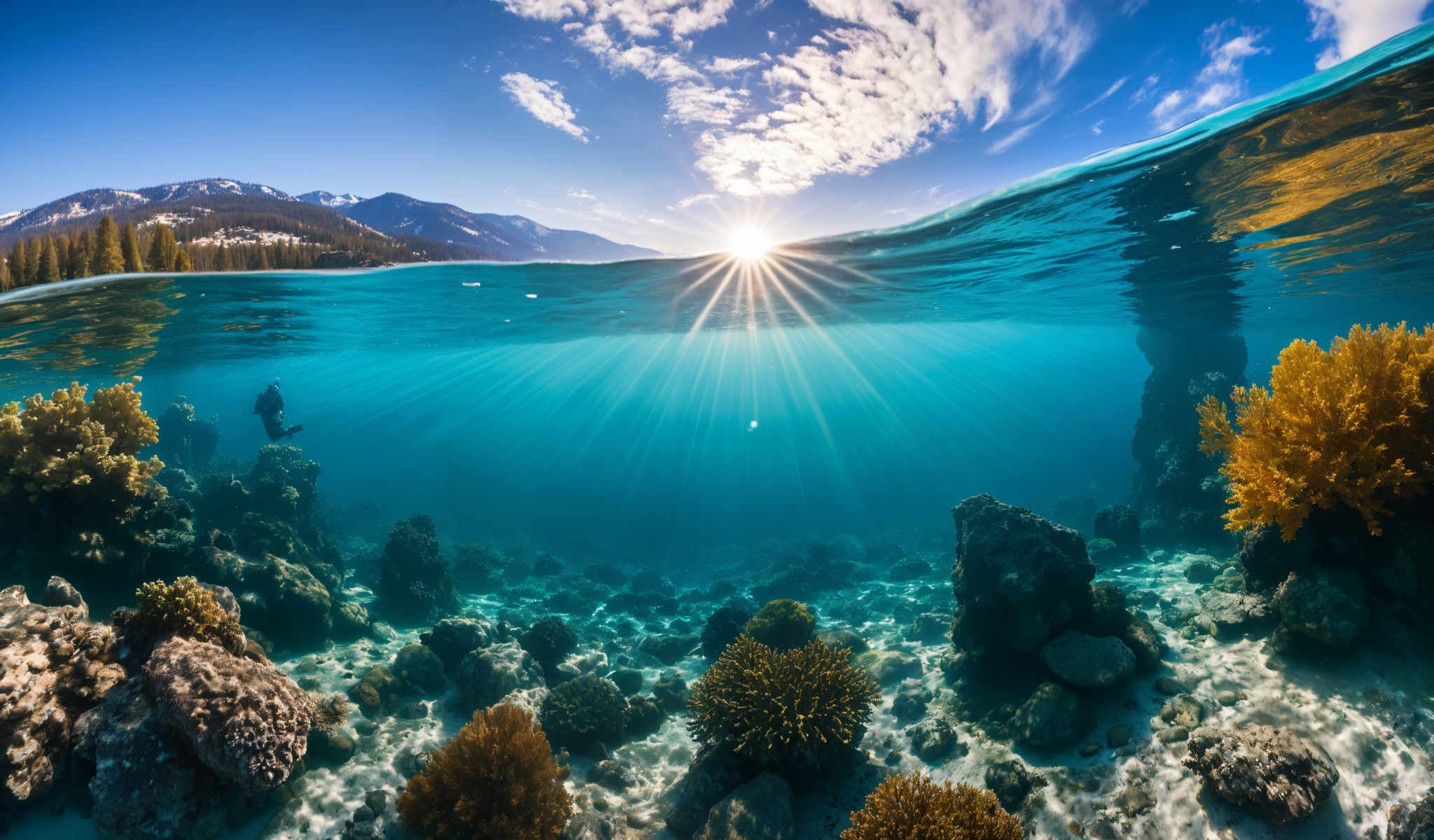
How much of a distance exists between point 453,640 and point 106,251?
1129cm

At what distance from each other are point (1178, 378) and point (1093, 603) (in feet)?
71.2

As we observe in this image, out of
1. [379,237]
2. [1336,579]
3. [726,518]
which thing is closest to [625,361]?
[726,518]

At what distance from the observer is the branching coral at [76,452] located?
8.26 meters

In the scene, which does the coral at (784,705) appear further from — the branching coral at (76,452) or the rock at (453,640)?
the branching coral at (76,452)

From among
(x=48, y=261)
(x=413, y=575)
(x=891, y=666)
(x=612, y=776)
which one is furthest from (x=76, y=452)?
(x=891, y=666)

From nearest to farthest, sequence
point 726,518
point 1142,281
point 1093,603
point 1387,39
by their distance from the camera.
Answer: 1. point 1387,39
2. point 1093,603
3. point 1142,281
4. point 726,518

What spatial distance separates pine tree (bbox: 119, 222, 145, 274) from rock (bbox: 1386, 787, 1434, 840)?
21578mm

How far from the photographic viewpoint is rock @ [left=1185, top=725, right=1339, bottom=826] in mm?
4957

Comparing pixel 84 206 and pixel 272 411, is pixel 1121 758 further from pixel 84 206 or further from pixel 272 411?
pixel 272 411

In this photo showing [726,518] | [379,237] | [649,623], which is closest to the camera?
[379,237]

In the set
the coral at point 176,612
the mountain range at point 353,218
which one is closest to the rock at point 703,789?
the coral at point 176,612

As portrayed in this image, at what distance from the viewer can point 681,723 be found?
10.8m

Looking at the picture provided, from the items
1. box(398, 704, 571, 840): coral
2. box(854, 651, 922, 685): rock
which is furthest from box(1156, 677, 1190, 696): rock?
box(398, 704, 571, 840): coral

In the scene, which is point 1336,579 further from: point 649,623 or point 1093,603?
point 649,623
